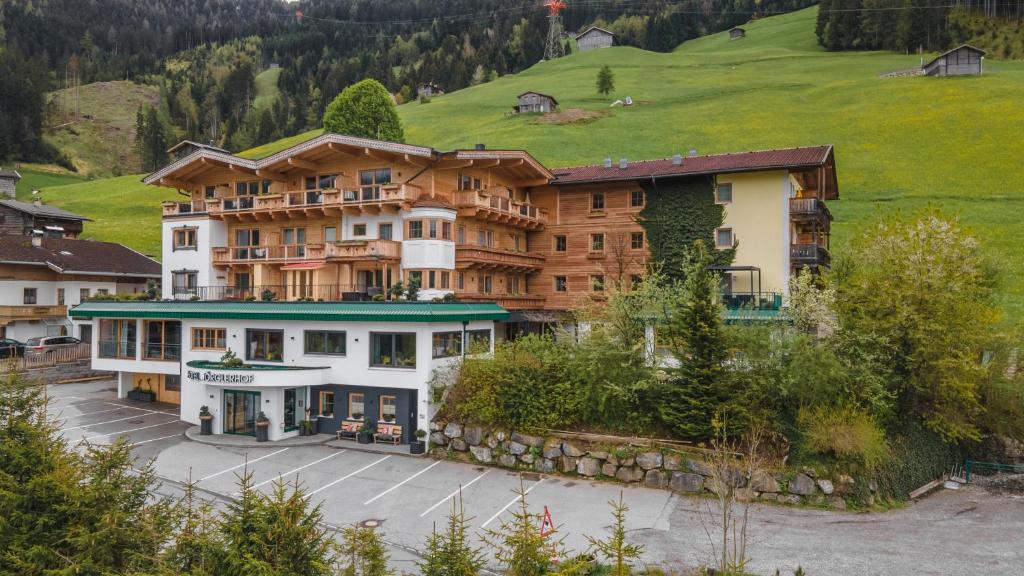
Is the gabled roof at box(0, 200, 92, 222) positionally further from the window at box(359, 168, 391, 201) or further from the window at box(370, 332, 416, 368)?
Result: the window at box(370, 332, 416, 368)

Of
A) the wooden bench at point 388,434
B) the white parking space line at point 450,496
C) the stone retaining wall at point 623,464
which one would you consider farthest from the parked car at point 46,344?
the white parking space line at point 450,496

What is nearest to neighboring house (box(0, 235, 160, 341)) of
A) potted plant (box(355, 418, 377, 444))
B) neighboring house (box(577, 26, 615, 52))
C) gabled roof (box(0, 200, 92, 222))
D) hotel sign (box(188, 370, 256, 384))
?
gabled roof (box(0, 200, 92, 222))

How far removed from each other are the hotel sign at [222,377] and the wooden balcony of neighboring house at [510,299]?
12.3 m

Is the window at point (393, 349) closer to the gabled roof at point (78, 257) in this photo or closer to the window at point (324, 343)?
the window at point (324, 343)

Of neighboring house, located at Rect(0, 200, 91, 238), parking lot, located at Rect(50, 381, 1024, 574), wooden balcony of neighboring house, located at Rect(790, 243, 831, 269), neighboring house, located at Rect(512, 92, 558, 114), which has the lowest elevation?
parking lot, located at Rect(50, 381, 1024, 574)

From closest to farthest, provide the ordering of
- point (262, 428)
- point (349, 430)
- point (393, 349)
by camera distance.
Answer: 1. point (262, 428)
2. point (393, 349)
3. point (349, 430)

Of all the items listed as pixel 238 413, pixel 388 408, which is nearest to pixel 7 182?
pixel 238 413

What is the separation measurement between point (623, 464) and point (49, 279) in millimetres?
49438

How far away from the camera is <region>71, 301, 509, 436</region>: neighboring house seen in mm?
30297

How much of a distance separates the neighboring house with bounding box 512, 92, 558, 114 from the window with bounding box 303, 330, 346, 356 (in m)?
74.3

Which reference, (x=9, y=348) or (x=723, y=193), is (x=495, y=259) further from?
(x=9, y=348)

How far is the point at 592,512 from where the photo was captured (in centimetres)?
2216

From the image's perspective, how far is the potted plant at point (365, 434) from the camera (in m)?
Answer: 30.3

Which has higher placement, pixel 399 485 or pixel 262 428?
pixel 262 428
